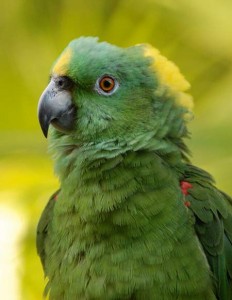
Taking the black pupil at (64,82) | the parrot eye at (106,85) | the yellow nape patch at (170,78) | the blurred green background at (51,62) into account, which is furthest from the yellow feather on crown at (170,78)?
the blurred green background at (51,62)

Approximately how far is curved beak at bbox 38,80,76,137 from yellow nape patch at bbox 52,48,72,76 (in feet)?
0.11

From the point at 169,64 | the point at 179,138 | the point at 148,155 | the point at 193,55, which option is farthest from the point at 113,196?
the point at 193,55

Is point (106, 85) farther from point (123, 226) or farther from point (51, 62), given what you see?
point (51, 62)

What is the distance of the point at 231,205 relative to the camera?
1890mm

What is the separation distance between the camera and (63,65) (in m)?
1.79

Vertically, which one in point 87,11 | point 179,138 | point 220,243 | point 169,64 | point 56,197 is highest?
point 87,11

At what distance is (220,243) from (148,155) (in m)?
0.31

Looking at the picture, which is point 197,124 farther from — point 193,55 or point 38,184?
point 38,184

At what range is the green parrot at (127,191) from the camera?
1.68 metres

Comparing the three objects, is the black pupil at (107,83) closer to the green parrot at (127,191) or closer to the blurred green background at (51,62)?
the green parrot at (127,191)

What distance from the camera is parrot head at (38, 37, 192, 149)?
177cm

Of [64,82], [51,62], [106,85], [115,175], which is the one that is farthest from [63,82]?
[51,62]

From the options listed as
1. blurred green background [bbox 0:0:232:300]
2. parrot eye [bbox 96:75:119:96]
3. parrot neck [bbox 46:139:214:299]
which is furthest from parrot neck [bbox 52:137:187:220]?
blurred green background [bbox 0:0:232:300]

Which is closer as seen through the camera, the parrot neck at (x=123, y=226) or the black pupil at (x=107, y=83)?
the parrot neck at (x=123, y=226)
